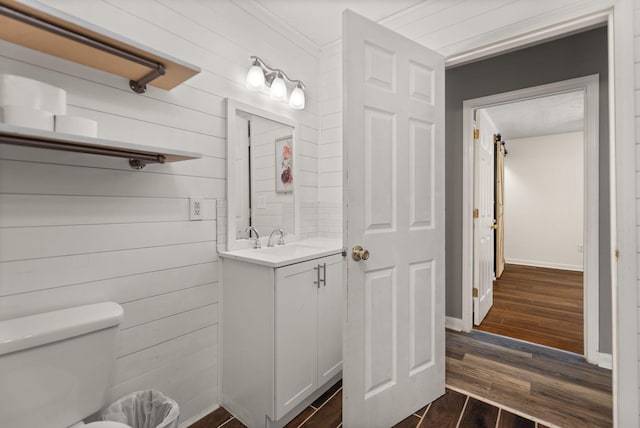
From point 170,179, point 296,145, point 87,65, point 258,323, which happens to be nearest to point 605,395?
point 258,323

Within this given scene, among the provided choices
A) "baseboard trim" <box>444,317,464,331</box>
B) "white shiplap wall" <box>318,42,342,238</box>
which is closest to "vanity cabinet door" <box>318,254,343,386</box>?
"white shiplap wall" <box>318,42,342,238</box>

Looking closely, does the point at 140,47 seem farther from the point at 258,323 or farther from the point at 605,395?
the point at 605,395

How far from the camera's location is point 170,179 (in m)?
1.58

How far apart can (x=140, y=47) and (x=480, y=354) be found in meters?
2.82

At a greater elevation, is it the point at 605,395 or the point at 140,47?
the point at 140,47

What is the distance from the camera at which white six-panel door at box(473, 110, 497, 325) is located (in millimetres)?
2818

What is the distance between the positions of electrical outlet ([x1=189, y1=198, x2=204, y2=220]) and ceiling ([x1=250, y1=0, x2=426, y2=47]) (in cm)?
132

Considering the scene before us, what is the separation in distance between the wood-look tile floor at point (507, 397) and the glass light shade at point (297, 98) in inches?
76.1

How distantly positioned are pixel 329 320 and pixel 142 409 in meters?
1.03

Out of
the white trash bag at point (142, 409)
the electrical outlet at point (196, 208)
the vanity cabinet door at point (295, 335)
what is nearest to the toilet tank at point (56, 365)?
the white trash bag at point (142, 409)

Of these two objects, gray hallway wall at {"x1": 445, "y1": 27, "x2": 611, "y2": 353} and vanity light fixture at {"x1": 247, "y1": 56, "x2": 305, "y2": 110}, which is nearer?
vanity light fixture at {"x1": 247, "y1": 56, "x2": 305, "y2": 110}

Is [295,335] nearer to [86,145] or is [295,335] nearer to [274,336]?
[274,336]

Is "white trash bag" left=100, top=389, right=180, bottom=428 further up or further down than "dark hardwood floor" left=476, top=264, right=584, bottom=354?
further up

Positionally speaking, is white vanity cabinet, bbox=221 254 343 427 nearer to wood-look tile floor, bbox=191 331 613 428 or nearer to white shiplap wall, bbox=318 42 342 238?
wood-look tile floor, bbox=191 331 613 428
